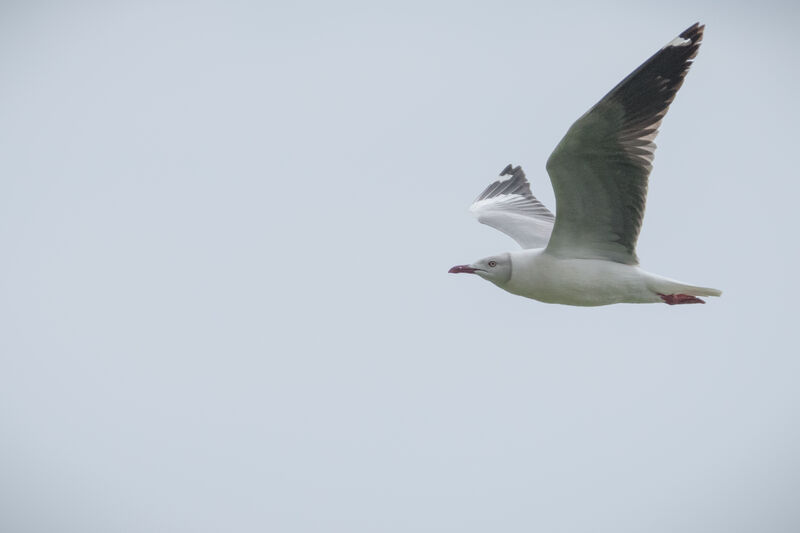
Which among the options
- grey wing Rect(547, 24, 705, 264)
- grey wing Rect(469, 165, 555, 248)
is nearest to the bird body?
grey wing Rect(547, 24, 705, 264)

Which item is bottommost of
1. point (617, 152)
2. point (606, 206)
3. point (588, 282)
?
point (588, 282)

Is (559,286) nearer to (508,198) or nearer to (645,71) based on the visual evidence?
(645,71)

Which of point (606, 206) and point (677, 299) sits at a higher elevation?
point (606, 206)

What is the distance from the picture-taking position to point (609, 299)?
10805mm

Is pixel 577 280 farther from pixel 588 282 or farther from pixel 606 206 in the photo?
pixel 606 206

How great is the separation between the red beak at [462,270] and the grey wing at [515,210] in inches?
46.3

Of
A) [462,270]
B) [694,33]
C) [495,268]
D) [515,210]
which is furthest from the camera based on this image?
[515,210]

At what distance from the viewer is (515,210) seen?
13.7 metres

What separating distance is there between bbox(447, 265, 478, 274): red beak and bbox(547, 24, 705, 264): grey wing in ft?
3.27

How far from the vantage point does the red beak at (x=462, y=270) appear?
11266 mm

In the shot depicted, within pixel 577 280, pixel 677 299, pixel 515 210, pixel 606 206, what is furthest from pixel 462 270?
pixel 515 210

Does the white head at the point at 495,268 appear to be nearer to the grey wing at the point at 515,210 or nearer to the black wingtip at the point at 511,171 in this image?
the grey wing at the point at 515,210

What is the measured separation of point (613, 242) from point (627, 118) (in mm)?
1281

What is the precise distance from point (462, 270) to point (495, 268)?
0.40 metres
